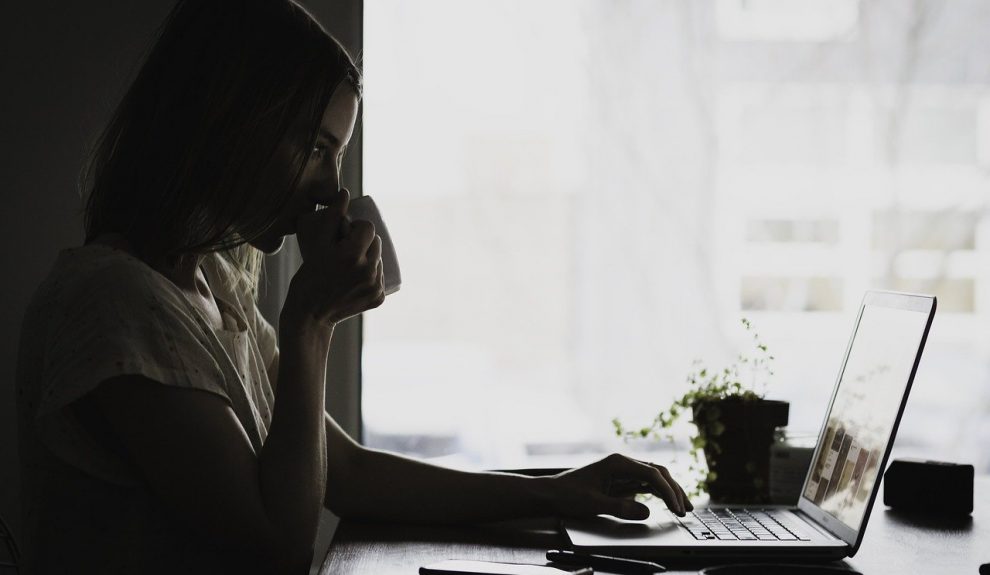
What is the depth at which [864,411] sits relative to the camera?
1.20 m

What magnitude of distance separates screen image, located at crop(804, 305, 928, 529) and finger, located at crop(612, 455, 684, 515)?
0.18 meters

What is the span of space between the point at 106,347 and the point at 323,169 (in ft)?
1.11

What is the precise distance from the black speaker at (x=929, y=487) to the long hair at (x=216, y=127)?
931 mm

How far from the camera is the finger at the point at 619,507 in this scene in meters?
1.20

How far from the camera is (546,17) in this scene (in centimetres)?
213

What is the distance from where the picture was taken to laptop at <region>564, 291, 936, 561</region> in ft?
3.47

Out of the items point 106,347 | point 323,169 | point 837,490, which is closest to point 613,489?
point 837,490

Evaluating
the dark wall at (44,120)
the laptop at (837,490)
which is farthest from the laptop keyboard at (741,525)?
the dark wall at (44,120)

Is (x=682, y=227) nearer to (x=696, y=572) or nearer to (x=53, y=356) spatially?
(x=696, y=572)

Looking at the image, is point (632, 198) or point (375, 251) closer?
point (375, 251)

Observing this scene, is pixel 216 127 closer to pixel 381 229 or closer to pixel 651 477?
pixel 381 229

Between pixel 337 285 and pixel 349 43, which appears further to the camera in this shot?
pixel 349 43

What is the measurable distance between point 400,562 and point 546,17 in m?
1.42

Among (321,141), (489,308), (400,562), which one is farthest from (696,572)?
(489,308)
